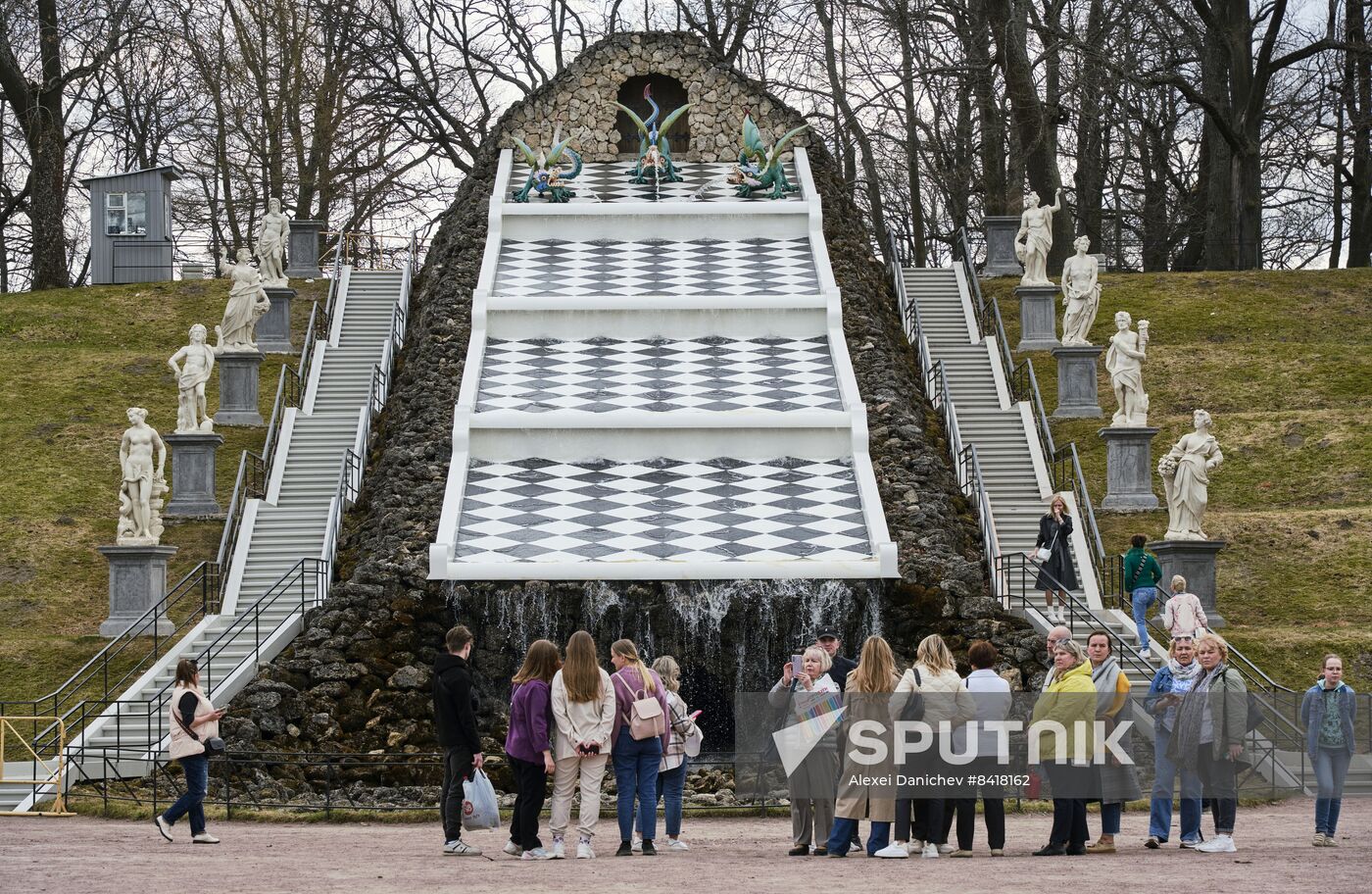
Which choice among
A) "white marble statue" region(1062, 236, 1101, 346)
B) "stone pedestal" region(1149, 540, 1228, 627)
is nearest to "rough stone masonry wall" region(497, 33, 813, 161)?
"white marble statue" region(1062, 236, 1101, 346)

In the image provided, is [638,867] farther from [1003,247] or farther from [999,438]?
[1003,247]

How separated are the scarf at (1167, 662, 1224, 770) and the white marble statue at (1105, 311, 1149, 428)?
39.6ft

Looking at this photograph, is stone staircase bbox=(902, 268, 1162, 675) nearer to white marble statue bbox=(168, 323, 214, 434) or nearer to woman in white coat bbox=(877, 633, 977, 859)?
woman in white coat bbox=(877, 633, 977, 859)

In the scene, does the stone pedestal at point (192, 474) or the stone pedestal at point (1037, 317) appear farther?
the stone pedestal at point (1037, 317)

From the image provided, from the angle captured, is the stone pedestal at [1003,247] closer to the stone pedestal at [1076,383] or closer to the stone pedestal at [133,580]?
the stone pedestal at [1076,383]

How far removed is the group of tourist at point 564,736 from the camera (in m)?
10.6

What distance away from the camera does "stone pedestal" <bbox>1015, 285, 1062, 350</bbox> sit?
28.5m

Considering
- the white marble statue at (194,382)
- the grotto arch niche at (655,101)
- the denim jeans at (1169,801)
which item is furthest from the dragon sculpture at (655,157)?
the denim jeans at (1169,801)

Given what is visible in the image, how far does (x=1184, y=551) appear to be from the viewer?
1975 centimetres

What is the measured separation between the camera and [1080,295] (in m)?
26.0

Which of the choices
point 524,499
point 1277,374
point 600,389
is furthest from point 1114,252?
point 524,499

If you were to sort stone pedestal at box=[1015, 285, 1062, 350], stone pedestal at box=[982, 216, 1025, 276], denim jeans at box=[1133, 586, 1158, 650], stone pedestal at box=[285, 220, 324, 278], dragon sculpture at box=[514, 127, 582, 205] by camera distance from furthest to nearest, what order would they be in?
stone pedestal at box=[285, 220, 324, 278], stone pedestal at box=[982, 216, 1025, 276], dragon sculpture at box=[514, 127, 582, 205], stone pedestal at box=[1015, 285, 1062, 350], denim jeans at box=[1133, 586, 1158, 650]

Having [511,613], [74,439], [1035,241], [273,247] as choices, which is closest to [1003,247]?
[1035,241]

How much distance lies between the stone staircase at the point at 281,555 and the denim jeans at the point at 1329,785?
773 centimetres
